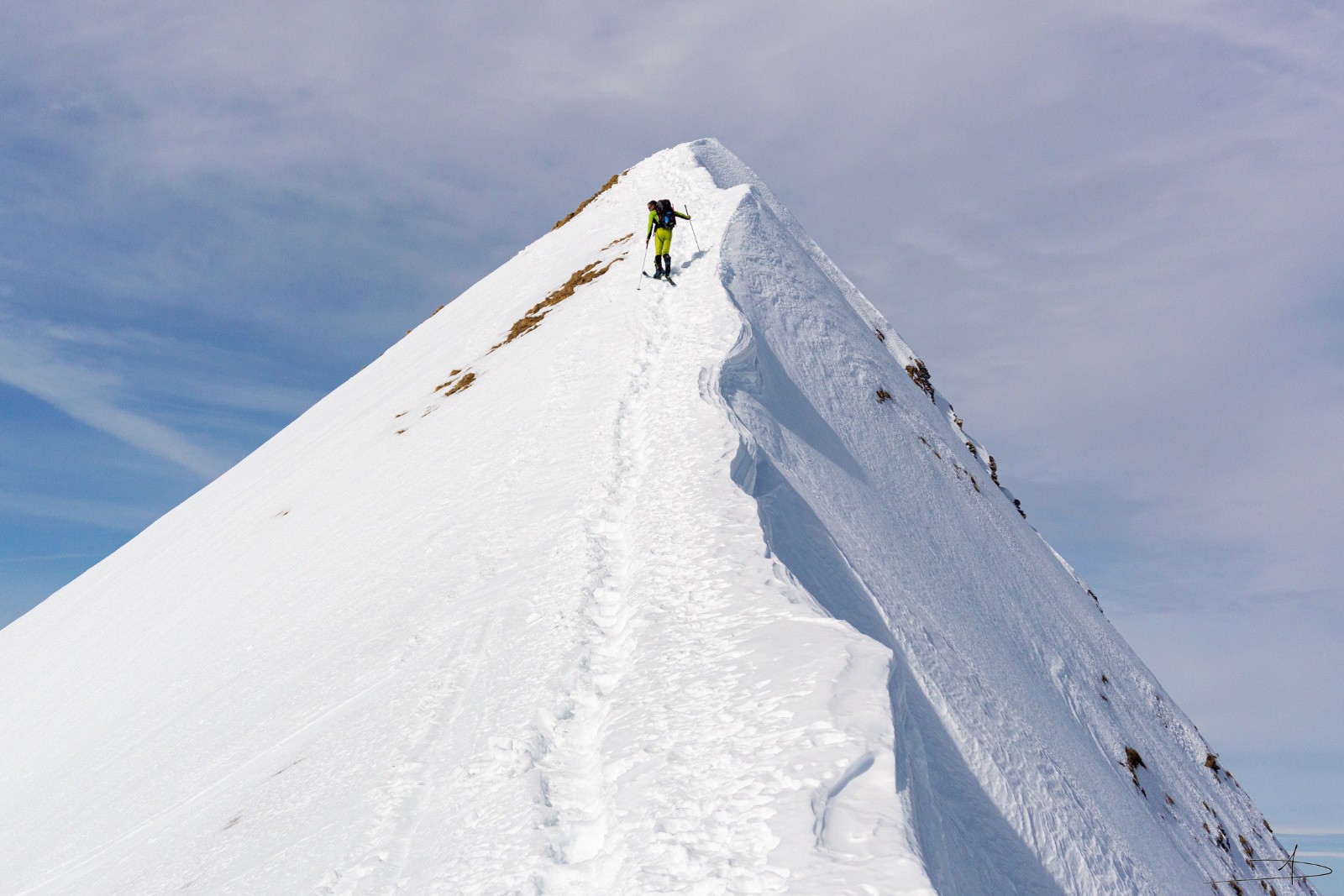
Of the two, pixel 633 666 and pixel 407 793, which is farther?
pixel 633 666

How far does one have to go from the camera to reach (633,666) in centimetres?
689

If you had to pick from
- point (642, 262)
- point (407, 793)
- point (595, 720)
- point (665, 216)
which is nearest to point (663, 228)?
point (665, 216)

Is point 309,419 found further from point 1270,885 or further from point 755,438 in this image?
point 1270,885

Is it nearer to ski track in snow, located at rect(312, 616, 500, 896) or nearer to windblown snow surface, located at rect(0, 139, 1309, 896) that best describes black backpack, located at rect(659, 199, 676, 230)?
windblown snow surface, located at rect(0, 139, 1309, 896)

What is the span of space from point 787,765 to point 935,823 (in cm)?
135

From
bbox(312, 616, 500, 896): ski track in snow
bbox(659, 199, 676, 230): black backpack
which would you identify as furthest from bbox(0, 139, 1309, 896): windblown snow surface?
bbox(659, 199, 676, 230): black backpack

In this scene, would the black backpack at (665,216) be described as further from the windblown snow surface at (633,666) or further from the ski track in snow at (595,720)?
the ski track in snow at (595,720)

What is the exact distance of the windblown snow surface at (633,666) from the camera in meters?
5.32

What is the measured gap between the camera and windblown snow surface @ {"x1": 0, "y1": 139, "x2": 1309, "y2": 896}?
5.32m

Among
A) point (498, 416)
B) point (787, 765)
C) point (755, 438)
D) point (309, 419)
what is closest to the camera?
point (787, 765)

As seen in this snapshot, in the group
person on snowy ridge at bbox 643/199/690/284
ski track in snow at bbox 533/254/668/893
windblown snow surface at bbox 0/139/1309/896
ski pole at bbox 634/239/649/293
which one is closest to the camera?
ski track in snow at bbox 533/254/668/893

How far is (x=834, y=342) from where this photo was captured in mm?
17188

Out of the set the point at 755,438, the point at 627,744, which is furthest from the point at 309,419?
the point at 627,744

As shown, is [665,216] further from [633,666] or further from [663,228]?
[633,666]
